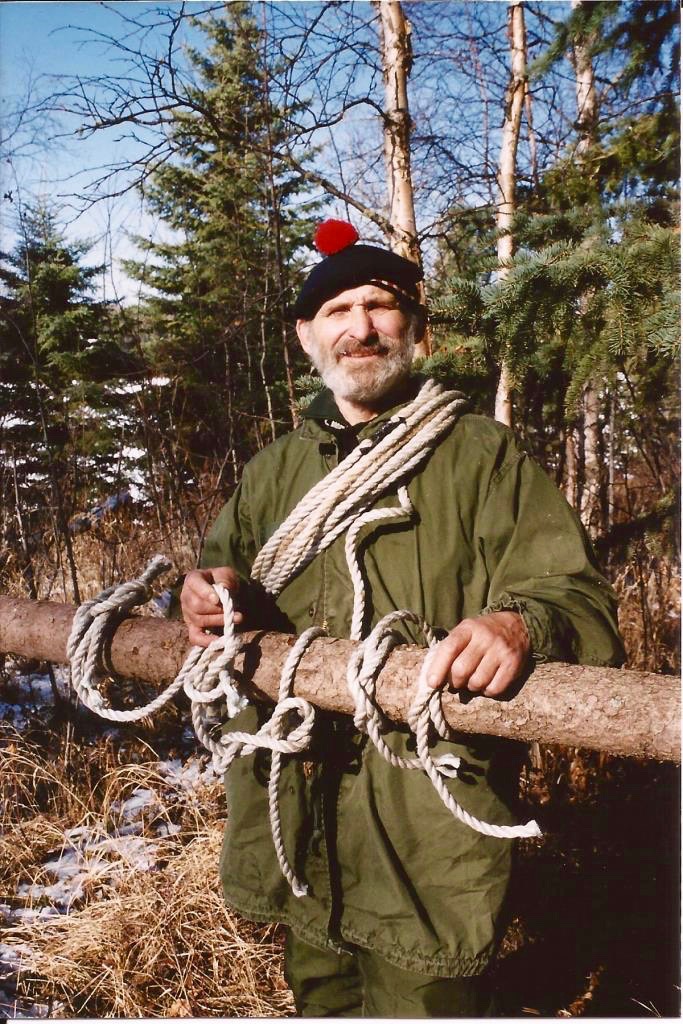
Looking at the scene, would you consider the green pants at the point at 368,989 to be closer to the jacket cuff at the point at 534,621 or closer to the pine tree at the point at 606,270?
the jacket cuff at the point at 534,621

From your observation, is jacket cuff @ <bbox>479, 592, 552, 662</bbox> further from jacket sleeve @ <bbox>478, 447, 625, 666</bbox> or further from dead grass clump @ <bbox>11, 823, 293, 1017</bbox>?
dead grass clump @ <bbox>11, 823, 293, 1017</bbox>

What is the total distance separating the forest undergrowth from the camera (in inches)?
79.5

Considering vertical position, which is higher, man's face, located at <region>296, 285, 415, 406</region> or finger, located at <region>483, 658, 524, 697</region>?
man's face, located at <region>296, 285, 415, 406</region>

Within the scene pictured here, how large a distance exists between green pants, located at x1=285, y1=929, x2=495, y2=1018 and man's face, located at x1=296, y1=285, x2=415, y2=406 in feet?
4.74

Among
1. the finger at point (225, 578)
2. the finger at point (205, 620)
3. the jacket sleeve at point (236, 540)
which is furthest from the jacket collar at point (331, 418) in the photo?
the finger at point (205, 620)

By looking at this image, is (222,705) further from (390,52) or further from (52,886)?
(390,52)

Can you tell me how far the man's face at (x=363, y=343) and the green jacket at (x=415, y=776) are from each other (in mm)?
123

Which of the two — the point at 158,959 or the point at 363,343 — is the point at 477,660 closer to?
the point at 363,343

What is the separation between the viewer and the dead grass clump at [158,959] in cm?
199

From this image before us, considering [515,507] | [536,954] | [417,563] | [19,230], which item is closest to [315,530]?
[417,563]

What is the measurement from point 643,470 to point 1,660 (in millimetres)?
3901

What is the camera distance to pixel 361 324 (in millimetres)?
1636

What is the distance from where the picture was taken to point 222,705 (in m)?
1.44

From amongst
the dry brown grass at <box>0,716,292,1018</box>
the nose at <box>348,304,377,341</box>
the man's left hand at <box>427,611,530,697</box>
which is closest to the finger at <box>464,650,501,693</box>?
the man's left hand at <box>427,611,530,697</box>
